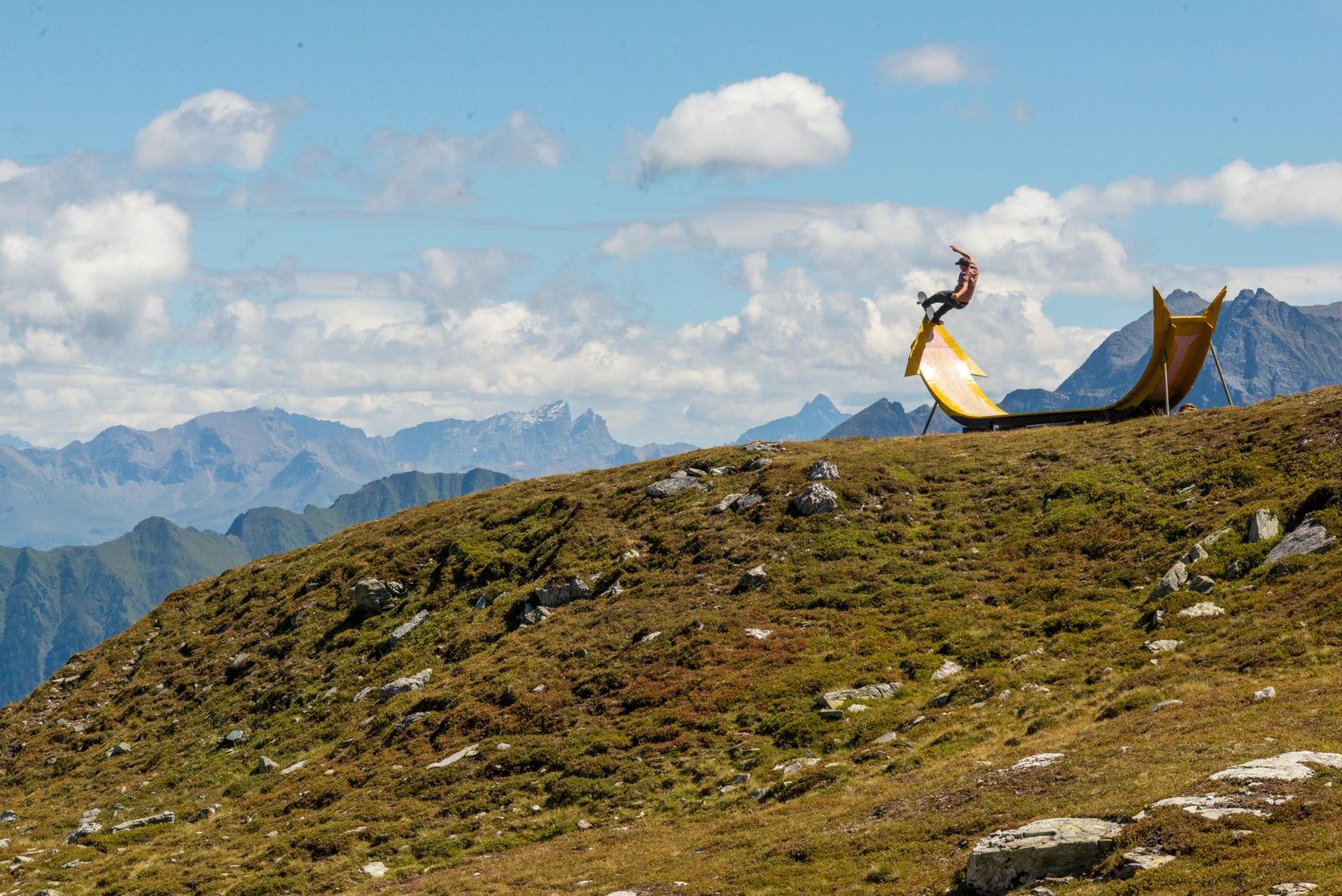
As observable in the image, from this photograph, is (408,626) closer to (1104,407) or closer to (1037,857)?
(1037,857)

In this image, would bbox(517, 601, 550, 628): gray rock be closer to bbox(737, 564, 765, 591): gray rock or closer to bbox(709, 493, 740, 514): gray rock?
bbox(737, 564, 765, 591): gray rock

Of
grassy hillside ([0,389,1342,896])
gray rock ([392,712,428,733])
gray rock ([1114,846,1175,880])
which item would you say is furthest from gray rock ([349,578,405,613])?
gray rock ([1114,846,1175,880])

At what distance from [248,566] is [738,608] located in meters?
38.5

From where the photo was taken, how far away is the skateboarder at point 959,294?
225 ft

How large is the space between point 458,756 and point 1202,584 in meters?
24.0

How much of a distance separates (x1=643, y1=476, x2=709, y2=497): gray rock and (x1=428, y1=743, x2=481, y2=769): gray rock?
21637mm

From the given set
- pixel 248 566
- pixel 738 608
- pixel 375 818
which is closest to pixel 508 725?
pixel 375 818

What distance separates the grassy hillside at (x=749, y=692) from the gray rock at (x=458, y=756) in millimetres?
223

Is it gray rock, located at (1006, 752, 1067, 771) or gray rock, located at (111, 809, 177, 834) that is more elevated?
gray rock, located at (111, 809, 177, 834)

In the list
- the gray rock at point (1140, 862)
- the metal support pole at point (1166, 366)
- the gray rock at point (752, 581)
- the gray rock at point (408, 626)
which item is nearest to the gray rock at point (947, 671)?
the gray rock at point (752, 581)

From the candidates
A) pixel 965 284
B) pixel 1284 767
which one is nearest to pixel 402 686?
pixel 1284 767

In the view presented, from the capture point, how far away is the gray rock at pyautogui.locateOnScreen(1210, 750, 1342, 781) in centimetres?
1910

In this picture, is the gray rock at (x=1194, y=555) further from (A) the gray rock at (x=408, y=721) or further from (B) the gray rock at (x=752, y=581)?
(A) the gray rock at (x=408, y=721)

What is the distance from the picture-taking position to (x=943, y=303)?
69.0 meters
